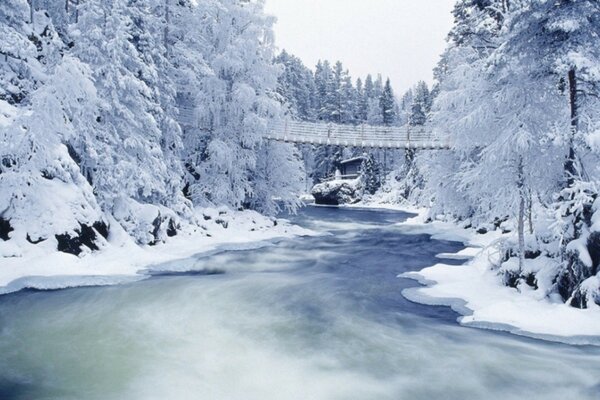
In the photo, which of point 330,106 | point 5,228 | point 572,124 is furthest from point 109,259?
point 330,106

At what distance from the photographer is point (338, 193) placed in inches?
2222

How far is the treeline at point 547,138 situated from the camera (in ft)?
31.1

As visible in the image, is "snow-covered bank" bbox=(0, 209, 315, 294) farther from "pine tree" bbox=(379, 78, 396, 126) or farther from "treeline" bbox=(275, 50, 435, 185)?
"pine tree" bbox=(379, 78, 396, 126)

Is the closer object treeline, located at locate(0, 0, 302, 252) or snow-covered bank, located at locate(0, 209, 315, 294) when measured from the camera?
snow-covered bank, located at locate(0, 209, 315, 294)

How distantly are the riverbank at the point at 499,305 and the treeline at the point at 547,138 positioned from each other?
320mm

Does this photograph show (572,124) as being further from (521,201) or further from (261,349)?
(261,349)

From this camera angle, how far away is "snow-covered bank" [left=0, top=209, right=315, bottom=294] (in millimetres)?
11562

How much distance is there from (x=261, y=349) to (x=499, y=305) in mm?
5372

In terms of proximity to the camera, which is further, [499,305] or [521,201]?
[521,201]

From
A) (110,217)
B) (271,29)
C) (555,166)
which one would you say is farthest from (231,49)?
(555,166)

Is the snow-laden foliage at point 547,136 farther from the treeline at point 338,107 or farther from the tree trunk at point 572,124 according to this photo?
the treeline at point 338,107

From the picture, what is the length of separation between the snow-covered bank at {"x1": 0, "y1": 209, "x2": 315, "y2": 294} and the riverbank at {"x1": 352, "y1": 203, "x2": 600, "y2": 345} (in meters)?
8.16

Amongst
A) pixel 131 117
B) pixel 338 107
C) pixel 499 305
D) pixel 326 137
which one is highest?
pixel 338 107

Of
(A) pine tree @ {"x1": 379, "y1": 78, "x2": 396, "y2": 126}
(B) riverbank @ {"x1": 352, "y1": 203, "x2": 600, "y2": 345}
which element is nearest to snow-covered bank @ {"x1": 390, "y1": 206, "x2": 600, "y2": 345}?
(B) riverbank @ {"x1": 352, "y1": 203, "x2": 600, "y2": 345}
